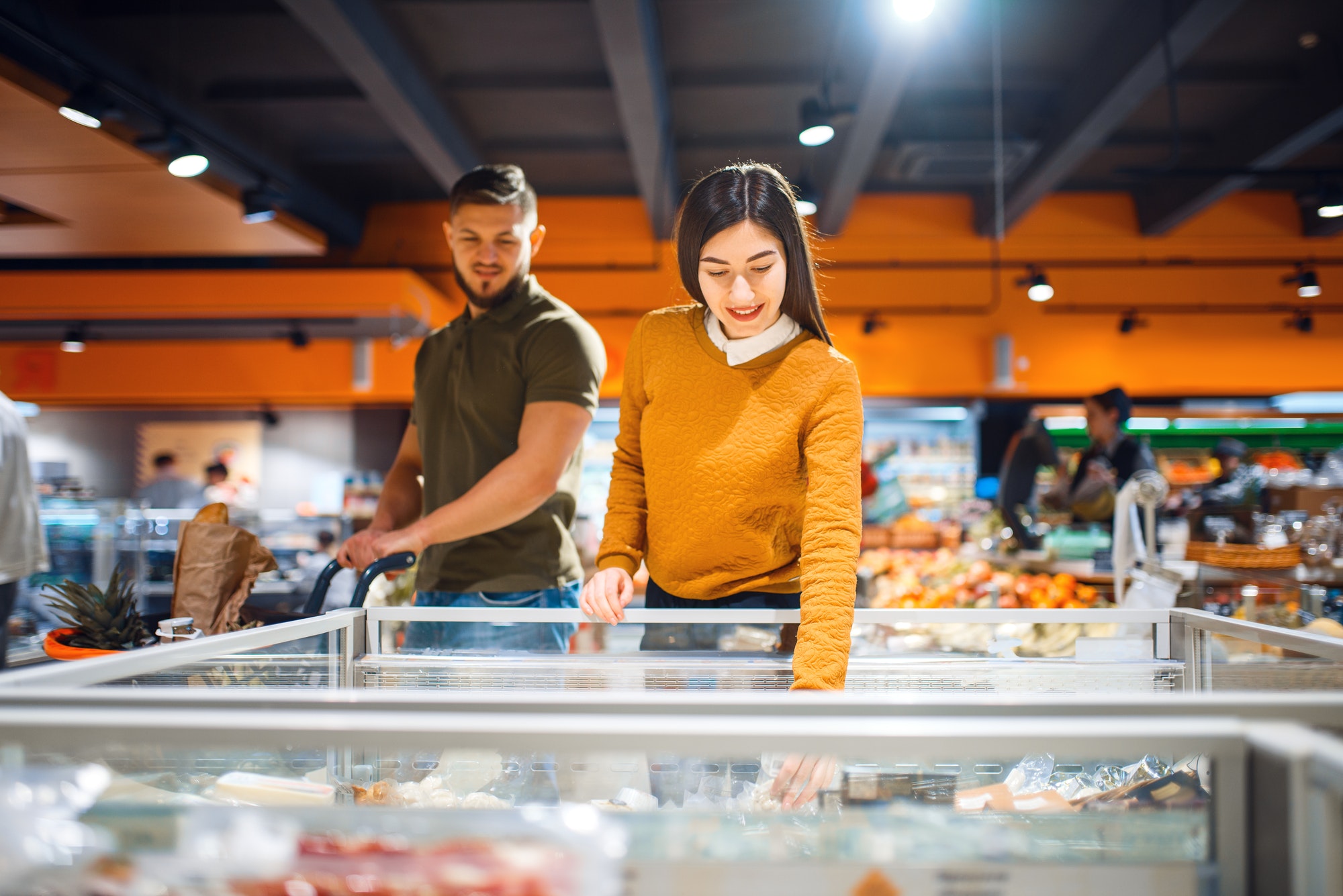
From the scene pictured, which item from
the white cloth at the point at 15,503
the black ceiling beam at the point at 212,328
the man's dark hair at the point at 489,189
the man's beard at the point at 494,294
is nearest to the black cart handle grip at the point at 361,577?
the man's beard at the point at 494,294

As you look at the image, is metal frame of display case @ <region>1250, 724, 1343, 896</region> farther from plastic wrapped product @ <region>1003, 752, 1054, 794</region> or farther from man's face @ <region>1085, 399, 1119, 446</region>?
man's face @ <region>1085, 399, 1119, 446</region>

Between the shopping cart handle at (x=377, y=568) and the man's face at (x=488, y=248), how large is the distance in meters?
0.63

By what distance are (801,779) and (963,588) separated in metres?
3.28

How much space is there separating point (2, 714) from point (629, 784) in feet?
1.87

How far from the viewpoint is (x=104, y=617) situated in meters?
1.47

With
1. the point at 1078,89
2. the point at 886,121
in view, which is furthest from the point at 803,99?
the point at 1078,89

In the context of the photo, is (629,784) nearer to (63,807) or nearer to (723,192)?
(63,807)

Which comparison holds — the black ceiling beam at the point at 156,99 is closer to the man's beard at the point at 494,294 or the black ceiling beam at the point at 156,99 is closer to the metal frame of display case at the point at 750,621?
the man's beard at the point at 494,294

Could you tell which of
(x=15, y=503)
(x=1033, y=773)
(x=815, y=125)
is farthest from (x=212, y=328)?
(x=1033, y=773)

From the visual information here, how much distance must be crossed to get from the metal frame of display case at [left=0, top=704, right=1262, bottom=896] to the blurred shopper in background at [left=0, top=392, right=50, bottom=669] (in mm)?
3137

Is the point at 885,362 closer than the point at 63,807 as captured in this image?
No

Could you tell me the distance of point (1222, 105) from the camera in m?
6.34

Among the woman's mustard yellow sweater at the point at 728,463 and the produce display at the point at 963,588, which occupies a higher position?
the woman's mustard yellow sweater at the point at 728,463

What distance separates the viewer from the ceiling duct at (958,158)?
6.09 metres
